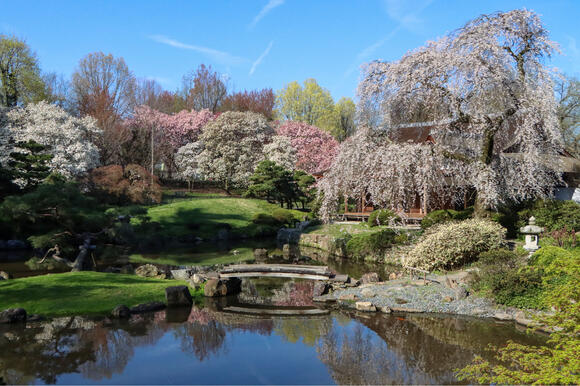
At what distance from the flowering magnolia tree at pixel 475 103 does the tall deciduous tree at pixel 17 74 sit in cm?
3595

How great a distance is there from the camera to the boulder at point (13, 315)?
Answer: 1092cm

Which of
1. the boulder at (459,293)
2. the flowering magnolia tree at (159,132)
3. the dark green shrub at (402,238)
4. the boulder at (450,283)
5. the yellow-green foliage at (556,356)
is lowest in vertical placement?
the boulder at (459,293)

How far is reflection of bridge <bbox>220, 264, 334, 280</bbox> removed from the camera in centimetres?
1595

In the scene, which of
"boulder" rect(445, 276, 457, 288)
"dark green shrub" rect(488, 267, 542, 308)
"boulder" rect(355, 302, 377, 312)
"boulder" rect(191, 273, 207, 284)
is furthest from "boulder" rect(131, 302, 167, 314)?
"dark green shrub" rect(488, 267, 542, 308)

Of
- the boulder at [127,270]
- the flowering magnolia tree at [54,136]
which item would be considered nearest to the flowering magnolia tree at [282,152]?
the flowering magnolia tree at [54,136]

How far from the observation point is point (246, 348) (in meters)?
9.64

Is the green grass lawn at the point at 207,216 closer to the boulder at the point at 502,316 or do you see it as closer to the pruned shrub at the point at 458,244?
the pruned shrub at the point at 458,244

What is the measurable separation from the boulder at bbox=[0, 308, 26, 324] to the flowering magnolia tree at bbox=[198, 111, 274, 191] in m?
34.6

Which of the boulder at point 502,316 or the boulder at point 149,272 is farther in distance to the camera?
the boulder at point 149,272

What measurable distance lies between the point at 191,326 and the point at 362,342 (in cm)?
445

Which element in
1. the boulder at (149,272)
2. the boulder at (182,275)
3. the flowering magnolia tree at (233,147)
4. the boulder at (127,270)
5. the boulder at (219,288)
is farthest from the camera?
the flowering magnolia tree at (233,147)

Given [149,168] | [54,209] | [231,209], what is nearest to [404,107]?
[54,209]

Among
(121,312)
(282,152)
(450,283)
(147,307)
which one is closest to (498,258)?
(450,283)

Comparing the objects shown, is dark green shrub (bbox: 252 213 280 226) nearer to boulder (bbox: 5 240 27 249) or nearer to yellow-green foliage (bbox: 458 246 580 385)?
boulder (bbox: 5 240 27 249)
